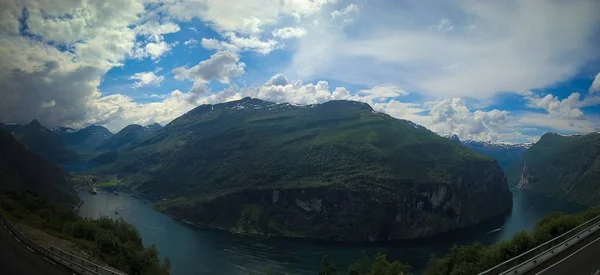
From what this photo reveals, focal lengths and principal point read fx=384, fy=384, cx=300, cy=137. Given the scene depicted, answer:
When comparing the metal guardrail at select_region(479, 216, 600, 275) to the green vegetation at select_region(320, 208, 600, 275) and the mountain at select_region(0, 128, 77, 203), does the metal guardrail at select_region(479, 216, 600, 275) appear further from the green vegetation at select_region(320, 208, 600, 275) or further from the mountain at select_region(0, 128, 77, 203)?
the mountain at select_region(0, 128, 77, 203)

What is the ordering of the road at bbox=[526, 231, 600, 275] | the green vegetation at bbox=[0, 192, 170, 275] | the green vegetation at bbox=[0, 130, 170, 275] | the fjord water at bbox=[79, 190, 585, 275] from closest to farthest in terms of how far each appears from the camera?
the road at bbox=[526, 231, 600, 275] < the green vegetation at bbox=[0, 192, 170, 275] < the green vegetation at bbox=[0, 130, 170, 275] < the fjord water at bbox=[79, 190, 585, 275]

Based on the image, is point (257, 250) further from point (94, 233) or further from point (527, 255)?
point (527, 255)

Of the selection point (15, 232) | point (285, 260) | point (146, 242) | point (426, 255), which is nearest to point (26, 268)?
point (15, 232)

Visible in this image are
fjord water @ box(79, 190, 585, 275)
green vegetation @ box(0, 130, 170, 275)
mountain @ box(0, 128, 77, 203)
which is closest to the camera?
green vegetation @ box(0, 130, 170, 275)

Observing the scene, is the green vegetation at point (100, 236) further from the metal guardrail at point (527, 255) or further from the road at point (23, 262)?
the metal guardrail at point (527, 255)

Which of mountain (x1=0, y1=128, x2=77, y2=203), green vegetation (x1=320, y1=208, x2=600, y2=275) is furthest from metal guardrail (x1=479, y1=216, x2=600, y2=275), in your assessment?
mountain (x1=0, y1=128, x2=77, y2=203)

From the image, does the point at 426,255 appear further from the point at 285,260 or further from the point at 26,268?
the point at 26,268

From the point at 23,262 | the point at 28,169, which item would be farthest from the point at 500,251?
the point at 28,169
